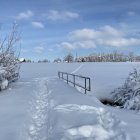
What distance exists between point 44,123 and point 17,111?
2454 millimetres

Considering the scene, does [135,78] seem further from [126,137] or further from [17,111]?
[126,137]

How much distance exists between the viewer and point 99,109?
1012 centimetres

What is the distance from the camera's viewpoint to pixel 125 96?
1605 cm

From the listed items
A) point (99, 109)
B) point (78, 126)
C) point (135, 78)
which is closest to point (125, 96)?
point (135, 78)

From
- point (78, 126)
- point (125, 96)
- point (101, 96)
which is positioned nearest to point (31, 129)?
point (78, 126)

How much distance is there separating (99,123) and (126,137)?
1.33m

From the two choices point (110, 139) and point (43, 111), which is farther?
point (43, 111)

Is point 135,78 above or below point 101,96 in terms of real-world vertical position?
above

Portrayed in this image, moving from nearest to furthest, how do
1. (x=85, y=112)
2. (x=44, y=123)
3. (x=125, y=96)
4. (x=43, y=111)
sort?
(x=44, y=123) → (x=85, y=112) → (x=43, y=111) → (x=125, y=96)

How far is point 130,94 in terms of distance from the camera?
15281 mm

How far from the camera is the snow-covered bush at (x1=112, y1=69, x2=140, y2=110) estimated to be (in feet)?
44.1

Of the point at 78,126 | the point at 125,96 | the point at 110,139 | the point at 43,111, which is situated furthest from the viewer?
the point at 125,96

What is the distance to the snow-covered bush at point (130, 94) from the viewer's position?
13.4 m

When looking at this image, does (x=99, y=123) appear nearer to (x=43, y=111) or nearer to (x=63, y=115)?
(x=63, y=115)
